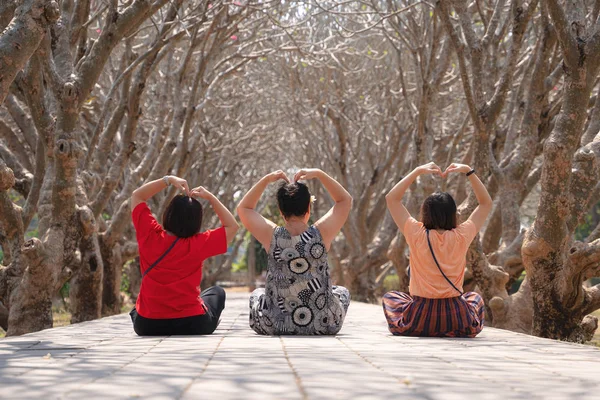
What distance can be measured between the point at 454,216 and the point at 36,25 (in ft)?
12.1

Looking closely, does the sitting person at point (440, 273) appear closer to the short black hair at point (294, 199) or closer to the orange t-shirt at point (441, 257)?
the orange t-shirt at point (441, 257)

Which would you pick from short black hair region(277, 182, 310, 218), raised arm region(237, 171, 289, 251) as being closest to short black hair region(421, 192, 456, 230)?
short black hair region(277, 182, 310, 218)

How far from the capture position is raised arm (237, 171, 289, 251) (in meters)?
6.95

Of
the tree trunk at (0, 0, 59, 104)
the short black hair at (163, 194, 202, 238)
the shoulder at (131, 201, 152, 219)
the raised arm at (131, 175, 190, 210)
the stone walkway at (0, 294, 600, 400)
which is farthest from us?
the raised arm at (131, 175, 190, 210)

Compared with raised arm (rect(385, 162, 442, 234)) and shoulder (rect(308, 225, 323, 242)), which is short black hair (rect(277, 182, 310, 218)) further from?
raised arm (rect(385, 162, 442, 234))

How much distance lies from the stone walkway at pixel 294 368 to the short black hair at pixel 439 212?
0.94 m

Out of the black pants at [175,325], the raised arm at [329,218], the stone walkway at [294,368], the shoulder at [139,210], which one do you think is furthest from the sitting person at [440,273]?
the shoulder at [139,210]

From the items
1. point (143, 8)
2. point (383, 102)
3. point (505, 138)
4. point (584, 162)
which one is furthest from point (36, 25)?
point (383, 102)

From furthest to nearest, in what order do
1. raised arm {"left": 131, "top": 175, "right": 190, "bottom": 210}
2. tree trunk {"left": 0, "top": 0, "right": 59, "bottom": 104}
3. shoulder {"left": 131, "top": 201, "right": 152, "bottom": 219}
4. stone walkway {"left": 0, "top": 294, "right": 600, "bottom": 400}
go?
1. raised arm {"left": 131, "top": 175, "right": 190, "bottom": 210}
2. shoulder {"left": 131, "top": 201, "right": 152, "bottom": 219}
3. tree trunk {"left": 0, "top": 0, "right": 59, "bottom": 104}
4. stone walkway {"left": 0, "top": 294, "right": 600, "bottom": 400}

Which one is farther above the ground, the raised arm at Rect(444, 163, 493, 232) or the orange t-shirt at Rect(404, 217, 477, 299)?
the raised arm at Rect(444, 163, 493, 232)

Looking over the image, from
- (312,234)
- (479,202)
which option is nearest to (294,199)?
(312,234)

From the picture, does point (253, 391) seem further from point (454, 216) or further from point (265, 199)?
point (265, 199)

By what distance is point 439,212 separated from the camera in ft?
22.7

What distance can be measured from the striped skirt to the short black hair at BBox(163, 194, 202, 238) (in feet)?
6.09
